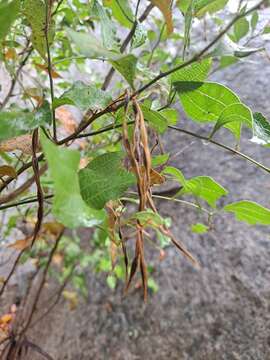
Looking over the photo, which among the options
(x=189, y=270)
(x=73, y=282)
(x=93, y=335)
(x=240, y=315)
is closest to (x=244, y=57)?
(x=240, y=315)

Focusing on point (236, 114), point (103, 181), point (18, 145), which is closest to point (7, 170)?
point (18, 145)

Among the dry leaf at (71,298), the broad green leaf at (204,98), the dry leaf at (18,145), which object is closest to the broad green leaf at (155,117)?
the broad green leaf at (204,98)

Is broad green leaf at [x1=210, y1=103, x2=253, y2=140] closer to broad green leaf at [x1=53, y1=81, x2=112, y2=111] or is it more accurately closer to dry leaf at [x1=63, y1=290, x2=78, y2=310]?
broad green leaf at [x1=53, y1=81, x2=112, y2=111]

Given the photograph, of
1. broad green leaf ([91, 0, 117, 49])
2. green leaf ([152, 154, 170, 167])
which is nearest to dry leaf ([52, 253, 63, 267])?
green leaf ([152, 154, 170, 167])

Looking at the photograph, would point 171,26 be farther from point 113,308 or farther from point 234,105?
point 113,308

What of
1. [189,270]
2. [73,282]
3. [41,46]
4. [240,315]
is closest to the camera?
[41,46]

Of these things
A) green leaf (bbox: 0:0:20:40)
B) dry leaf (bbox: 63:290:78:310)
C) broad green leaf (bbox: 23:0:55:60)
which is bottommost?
dry leaf (bbox: 63:290:78:310)
